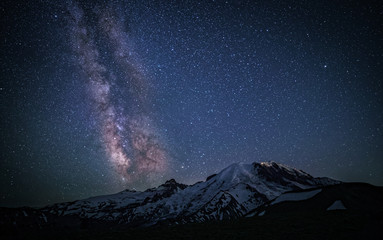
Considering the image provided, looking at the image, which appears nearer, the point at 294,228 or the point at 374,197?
the point at 294,228

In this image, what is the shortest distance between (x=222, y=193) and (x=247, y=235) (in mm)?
191339

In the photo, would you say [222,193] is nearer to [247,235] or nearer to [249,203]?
[249,203]

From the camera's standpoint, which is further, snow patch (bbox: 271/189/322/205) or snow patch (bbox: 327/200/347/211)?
snow patch (bbox: 271/189/322/205)

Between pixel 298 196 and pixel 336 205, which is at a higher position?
pixel 298 196

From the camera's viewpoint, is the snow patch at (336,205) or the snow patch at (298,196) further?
the snow patch at (298,196)

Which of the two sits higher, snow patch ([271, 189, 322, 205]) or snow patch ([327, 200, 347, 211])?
snow patch ([271, 189, 322, 205])

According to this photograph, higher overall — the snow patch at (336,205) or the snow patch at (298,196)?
the snow patch at (298,196)

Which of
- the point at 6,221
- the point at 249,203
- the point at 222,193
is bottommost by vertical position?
the point at 249,203

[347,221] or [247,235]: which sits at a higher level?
[247,235]

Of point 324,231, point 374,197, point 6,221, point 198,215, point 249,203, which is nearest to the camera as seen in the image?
point 324,231

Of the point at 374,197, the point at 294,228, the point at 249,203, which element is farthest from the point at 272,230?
the point at 249,203

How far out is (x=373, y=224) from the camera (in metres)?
16.3

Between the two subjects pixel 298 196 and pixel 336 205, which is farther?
pixel 298 196

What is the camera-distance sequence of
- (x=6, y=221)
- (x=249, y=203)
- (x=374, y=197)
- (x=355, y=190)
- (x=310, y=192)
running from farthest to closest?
1. (x=6, y=221)
2. (x=249, y=203)
3. (x=310, y=192)
4. (x=355, y=190)
5. (x=374, y=197)
